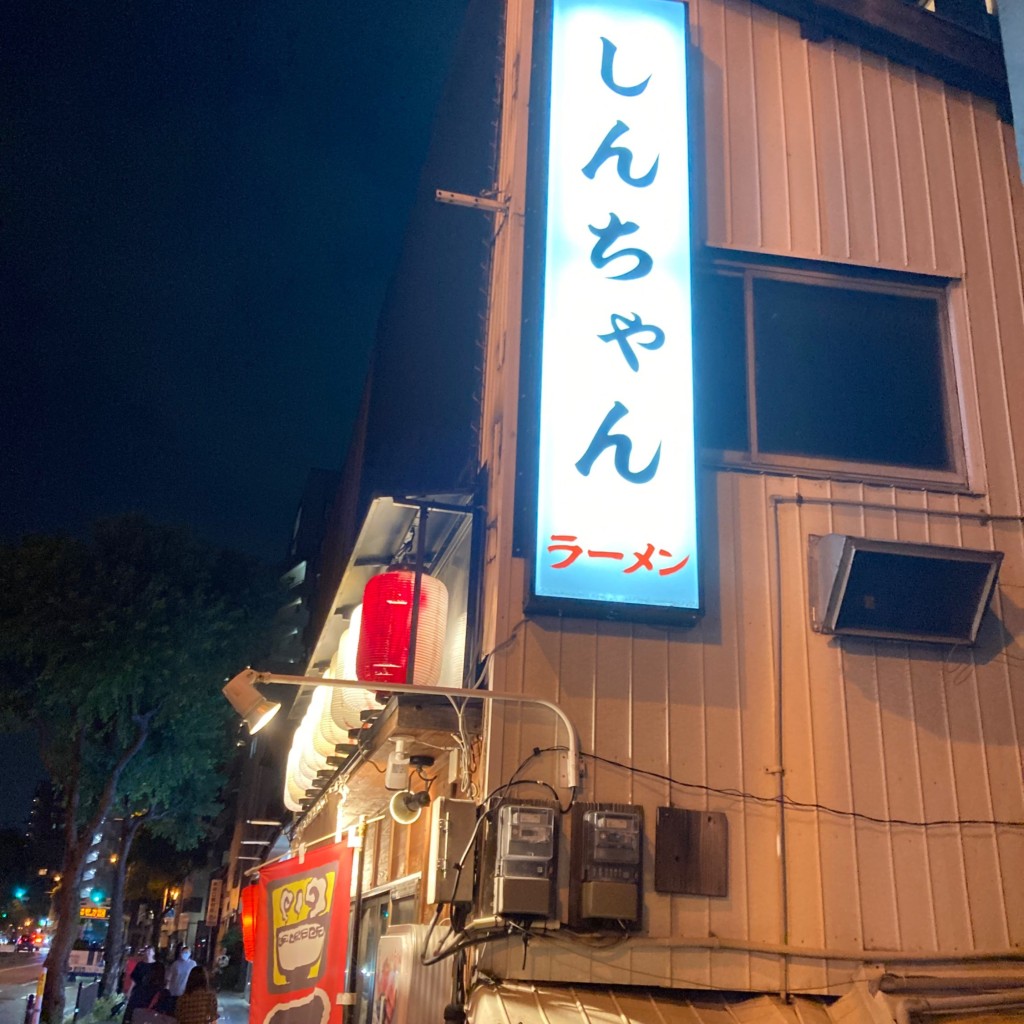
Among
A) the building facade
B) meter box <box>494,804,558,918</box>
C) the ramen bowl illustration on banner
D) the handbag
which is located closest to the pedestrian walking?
the handbag

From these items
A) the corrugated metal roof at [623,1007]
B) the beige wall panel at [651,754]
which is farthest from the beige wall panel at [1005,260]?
the corrugated metal roof at [623,1007]

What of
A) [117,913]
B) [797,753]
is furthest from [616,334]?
[117,913]

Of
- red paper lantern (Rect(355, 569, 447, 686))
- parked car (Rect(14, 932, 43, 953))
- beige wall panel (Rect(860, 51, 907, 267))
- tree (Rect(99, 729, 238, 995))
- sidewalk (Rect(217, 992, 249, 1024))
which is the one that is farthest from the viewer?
parked car (Rect(14, 932, 43, 953))

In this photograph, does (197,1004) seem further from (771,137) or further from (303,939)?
(771,137)

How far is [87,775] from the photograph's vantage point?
937 inches

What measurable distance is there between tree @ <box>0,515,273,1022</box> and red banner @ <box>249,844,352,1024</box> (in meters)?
14.8

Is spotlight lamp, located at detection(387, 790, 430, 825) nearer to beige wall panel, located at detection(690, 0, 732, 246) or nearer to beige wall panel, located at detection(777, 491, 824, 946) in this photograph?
beige wall panel, located at detection(777, 491, 824, 946)

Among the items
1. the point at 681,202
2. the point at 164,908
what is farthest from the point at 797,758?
the point at 164,908

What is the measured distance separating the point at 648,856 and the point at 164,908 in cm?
6603

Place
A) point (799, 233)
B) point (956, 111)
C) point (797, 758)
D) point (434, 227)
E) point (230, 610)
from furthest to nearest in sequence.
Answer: point (230, 610) → point (434, 227) → point (956, 111) → point (799, 233) → point (797, 758)

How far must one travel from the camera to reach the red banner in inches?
303

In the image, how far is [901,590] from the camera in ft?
21.8

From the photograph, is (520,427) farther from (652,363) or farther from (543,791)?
(543,791)

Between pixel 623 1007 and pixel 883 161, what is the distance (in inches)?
263
